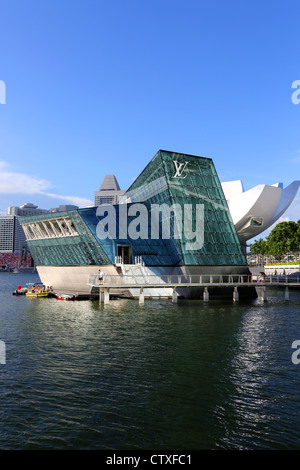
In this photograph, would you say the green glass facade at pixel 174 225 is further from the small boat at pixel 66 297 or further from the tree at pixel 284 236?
the tree at pixel 284 236

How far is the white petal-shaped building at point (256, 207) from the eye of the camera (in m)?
82.1

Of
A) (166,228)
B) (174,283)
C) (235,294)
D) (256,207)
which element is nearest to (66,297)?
(174,283)

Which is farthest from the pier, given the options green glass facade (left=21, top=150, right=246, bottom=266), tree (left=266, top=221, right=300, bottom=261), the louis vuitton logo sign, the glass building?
tree (left=266, top=221, right=300, bottom=261)

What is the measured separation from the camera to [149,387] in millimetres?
18078

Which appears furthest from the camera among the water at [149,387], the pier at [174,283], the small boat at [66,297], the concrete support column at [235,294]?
the small boat at [66,297]

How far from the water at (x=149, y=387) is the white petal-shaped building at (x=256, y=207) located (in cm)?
5043

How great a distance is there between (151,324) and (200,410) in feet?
67.6

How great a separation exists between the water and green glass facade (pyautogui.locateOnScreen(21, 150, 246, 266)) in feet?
89.3

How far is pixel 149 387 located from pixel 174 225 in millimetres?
45450

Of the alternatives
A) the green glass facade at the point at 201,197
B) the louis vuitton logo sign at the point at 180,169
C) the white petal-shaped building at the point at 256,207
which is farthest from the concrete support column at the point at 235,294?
the white petal-shaped building at the point at 256,207

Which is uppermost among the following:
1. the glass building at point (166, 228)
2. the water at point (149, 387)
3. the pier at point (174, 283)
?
the glass building at point (166, 228)

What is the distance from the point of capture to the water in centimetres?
1318
